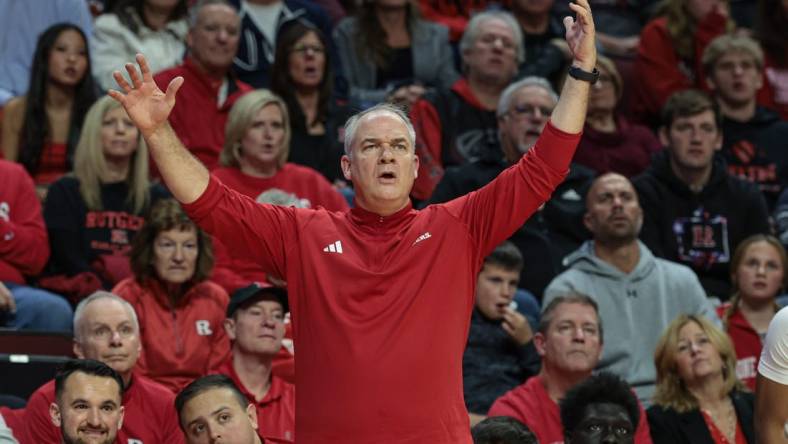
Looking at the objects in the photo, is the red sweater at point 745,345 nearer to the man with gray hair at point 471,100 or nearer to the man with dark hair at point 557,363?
the man with dark hair at point 557,363

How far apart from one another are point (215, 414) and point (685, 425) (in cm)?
213

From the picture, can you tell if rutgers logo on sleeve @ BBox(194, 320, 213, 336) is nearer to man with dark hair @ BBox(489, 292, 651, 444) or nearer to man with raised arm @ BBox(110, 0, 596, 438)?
man with dark hair @ BBox(489, 292, 651, 444)

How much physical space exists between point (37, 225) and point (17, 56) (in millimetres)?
1746

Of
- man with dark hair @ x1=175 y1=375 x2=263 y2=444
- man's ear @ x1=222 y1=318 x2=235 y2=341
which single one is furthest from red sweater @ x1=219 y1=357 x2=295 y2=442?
man with dark hair @ x1=175 y1=375 x2=263 y2=444

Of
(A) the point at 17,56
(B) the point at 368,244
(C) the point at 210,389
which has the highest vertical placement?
(A) the point at 17,56

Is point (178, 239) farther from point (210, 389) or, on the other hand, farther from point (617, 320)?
point (617, 320)

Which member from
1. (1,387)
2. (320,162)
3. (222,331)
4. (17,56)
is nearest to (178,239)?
(222,331)

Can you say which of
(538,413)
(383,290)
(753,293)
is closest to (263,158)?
(538,413)

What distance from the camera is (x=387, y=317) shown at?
13.5 ft

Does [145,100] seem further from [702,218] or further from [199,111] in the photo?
[702,218]

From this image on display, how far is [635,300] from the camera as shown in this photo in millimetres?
7352

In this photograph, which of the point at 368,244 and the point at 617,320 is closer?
the point at 368,244

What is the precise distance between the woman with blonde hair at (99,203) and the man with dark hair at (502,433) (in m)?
2.35

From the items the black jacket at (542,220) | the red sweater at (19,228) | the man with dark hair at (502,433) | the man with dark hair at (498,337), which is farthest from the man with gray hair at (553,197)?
the man with dark hair at (502,433)
